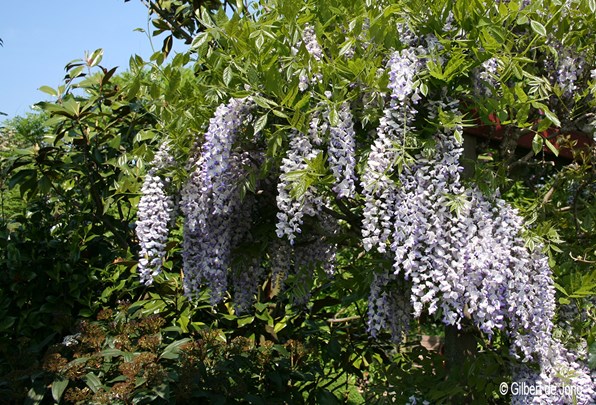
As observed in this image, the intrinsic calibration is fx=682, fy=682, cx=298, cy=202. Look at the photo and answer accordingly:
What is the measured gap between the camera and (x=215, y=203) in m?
2.71

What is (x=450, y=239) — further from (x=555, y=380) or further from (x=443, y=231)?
(x=555, y=380)

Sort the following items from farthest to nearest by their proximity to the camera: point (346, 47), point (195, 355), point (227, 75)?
point (195, 355)
point (227, 75)
point (346, 47)

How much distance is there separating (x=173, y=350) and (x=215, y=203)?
1.28 metres

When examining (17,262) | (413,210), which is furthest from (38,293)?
(413,210)

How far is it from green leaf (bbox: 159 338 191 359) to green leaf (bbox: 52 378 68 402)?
49 centimetres

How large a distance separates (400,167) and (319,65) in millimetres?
468

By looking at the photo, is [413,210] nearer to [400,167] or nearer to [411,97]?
[400,167]

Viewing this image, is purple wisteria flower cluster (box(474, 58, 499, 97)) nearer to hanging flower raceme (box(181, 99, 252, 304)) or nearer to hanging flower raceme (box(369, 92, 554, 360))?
hanging flower raceme (box(369, 92, 554, 360))

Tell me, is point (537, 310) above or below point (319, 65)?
below

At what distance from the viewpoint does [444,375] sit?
10.4 ft

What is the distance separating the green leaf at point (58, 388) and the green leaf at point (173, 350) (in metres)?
0.49

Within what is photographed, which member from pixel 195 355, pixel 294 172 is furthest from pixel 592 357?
A: pixel 195 355

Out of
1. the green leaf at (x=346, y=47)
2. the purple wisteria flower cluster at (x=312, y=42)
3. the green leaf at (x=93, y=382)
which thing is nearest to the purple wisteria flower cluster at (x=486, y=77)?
the green leaf at (x=346, y=47)

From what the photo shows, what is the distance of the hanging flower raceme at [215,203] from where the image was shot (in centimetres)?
254
